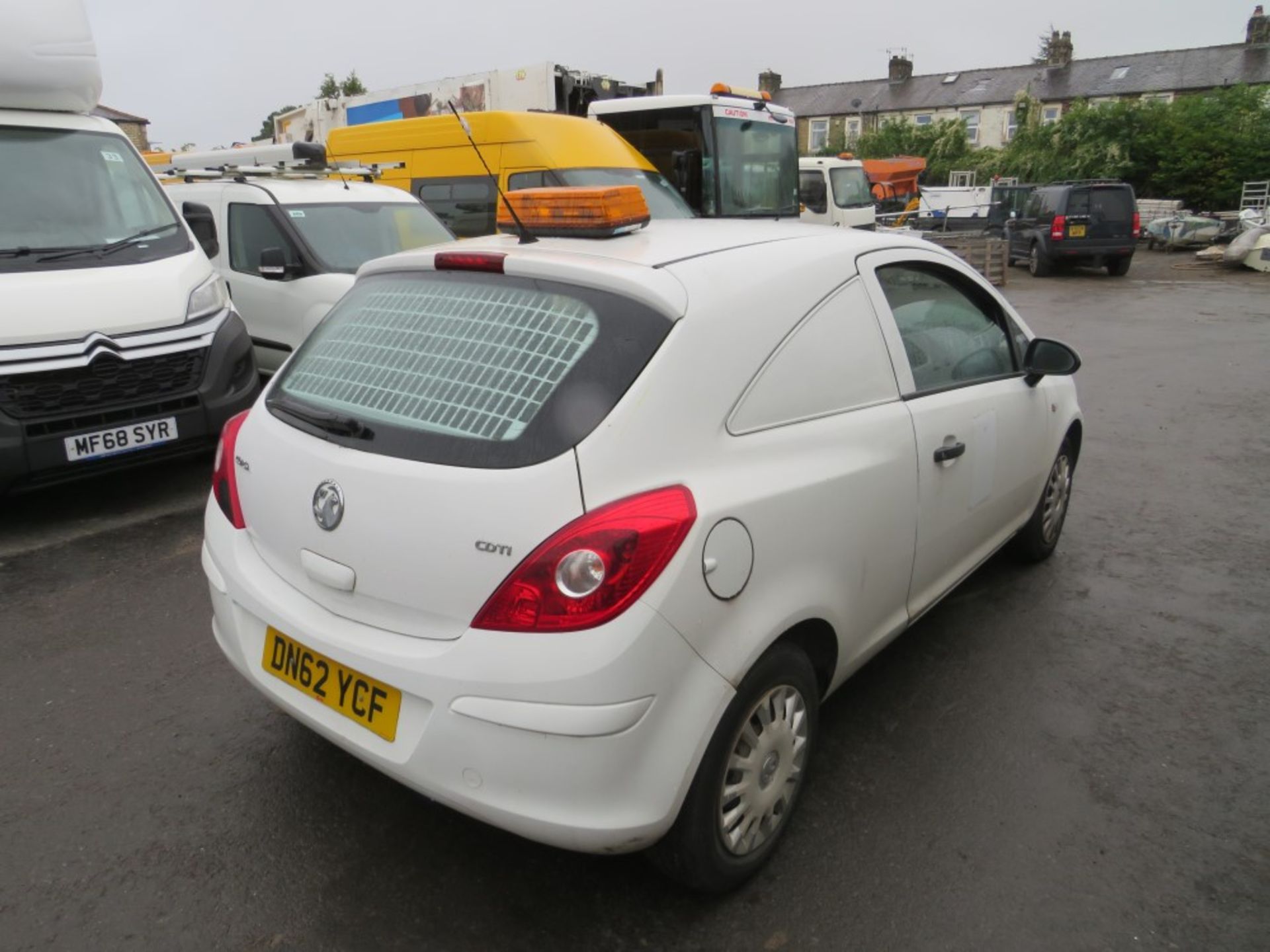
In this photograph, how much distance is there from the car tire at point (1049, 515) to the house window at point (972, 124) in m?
56.6

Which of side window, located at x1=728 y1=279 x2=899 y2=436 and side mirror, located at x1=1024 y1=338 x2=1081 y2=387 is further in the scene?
side mirror, located at x1=1024 y1=338 x2=1081 y2=387

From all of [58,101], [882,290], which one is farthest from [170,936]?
[58,101]

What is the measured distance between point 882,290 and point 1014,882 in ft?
5.88

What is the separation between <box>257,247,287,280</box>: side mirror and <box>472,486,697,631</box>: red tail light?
5713 millimetres

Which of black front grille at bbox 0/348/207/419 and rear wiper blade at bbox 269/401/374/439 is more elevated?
rear wiper blade at bbox 269/401/374/439

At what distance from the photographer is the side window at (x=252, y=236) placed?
24.0ft

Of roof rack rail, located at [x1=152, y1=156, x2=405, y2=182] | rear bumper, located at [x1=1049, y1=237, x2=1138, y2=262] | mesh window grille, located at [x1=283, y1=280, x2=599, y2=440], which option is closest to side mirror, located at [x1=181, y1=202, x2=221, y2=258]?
roof rack rail, located at [x1=152, y1=156, x2=405, y2=182]

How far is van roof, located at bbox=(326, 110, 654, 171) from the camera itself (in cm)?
930

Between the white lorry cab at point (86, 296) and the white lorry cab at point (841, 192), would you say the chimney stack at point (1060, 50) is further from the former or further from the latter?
the white lorry cab at point (86, 296)

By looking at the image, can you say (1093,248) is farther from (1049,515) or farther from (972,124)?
(972,124)

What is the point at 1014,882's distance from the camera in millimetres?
2461

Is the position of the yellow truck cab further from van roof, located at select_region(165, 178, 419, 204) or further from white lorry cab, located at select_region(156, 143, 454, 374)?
white lorry cab, located at select_region(156, 143, 454, 374)

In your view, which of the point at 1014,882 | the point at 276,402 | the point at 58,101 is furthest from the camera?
the point at 58,101

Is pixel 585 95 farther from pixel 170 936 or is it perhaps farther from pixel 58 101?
pixel 170 936
